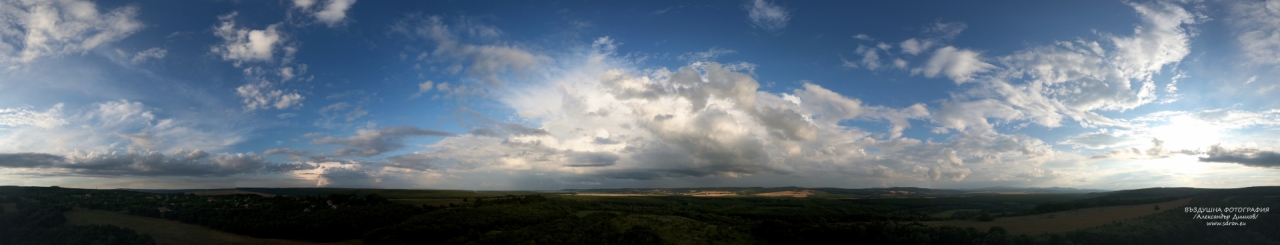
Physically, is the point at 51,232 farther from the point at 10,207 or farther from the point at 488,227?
the point at 488,227

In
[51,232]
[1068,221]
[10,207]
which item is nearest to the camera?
[51,232]

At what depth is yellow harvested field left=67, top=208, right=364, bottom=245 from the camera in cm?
3611

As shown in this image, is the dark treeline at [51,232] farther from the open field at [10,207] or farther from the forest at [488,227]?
the open field at [10,207]

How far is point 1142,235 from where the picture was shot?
30266mm

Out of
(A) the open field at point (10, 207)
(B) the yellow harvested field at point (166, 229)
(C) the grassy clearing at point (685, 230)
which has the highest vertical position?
(A) the open field at point (10, 207)

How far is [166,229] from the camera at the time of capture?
3775cm

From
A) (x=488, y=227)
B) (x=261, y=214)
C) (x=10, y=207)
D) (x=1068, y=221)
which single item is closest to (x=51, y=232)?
(x=10, y=207)

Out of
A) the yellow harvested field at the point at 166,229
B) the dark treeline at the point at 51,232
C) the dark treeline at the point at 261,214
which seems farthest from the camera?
the dark treeline at the point at 261,214

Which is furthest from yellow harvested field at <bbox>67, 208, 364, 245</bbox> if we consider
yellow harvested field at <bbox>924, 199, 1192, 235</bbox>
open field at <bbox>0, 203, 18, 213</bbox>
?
yellow harvested field at <bbox>924, 199, 1192, 235</bbox>

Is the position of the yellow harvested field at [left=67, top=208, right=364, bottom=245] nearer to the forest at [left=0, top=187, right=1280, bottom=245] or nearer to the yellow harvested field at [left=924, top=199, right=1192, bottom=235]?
the forest at [left=0, top=187, right=1280, bottom=245]

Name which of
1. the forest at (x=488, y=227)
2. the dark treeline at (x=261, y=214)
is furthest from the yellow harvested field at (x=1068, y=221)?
the dark treeline at (x=261, y=214)

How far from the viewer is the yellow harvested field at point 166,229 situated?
118 ft

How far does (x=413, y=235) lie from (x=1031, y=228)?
56213 millimetres

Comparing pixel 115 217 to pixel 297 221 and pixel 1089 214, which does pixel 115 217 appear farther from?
pixel 1089 214
